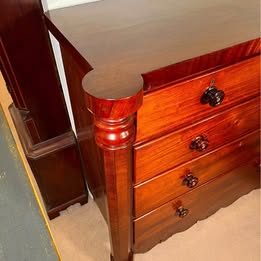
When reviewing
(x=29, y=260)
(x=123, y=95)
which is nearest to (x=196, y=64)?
(x=123, y=95)

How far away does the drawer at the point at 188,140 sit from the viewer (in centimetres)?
73

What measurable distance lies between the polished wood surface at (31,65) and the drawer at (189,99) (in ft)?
1.27

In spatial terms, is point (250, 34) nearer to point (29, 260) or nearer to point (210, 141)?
point (210, 141)

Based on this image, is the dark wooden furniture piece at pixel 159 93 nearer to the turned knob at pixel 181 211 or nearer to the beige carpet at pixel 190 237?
the turned knob at pixel 181 211

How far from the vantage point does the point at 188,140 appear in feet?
2.59

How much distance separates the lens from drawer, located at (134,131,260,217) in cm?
84

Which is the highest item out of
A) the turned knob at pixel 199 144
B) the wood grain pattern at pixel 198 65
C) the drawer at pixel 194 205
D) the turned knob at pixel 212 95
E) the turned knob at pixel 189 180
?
the wood grain pattern at pixel 198 65

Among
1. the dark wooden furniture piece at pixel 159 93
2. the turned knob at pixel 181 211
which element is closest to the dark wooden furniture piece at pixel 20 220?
the dark wooden furniture piece at pixel 159 93

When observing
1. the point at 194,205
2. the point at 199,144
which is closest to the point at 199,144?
the point at 199,144

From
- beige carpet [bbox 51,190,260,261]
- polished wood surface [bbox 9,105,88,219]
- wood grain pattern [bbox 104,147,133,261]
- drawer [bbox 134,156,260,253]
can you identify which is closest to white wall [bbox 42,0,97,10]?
polished wood surface [bbox 9,105,88,219]

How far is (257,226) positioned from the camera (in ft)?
4.26

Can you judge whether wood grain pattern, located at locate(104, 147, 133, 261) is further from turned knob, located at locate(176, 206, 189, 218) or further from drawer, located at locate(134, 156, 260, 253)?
turned knob, located at locate(176, 206, 189, 218)

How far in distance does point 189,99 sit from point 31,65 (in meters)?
0.47

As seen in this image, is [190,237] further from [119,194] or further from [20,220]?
[20,220]
